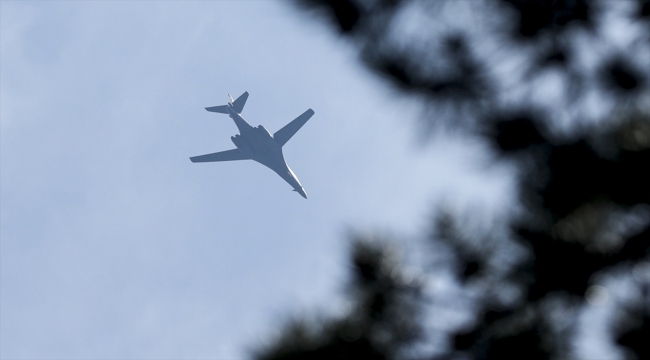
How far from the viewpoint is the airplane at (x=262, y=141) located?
3512 cm

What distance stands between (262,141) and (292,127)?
2.80m

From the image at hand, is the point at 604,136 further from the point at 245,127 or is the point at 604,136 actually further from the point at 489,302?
the point at 245,127

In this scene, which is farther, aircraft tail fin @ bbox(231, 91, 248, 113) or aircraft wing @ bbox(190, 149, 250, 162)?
aircraft wing @ bbox(190, 149, 250, 162)

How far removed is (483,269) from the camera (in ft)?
13.2

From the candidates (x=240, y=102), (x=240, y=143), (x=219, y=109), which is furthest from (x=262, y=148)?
(x=219, y=109)

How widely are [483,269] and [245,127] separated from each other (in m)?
31.6

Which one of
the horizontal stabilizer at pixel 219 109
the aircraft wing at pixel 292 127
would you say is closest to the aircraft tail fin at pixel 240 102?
the horizontal stabilizer at pixel 219 109

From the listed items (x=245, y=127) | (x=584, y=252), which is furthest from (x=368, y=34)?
(x=245, y=127)

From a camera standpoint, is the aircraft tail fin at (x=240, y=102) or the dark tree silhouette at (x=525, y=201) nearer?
the dark tree silhouette at (x=525, y=201)

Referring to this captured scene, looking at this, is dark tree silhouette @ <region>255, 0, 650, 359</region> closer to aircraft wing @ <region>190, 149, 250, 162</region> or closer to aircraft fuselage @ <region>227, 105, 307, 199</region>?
aircraft fuselage @ <region>227, 105, 307, 199</region>

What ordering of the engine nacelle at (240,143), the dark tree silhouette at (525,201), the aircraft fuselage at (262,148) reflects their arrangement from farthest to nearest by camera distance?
the engine nacelle at (240,143)
the aircraft fuselage at (262,148)
the dark tree silhouette at (525,201)

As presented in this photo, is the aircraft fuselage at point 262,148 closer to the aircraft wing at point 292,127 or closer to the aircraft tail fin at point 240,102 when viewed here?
the aircraft tail fin at point 240,102

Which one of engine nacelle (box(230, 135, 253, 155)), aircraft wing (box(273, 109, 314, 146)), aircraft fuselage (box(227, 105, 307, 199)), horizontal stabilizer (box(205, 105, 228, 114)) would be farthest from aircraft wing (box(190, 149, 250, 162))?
aircraft wing (box(273, 109, 314, 146))

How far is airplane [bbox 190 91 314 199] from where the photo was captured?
35.1m
